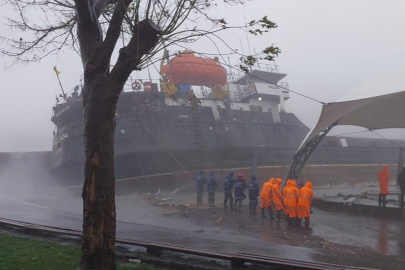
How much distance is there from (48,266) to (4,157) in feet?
73.7

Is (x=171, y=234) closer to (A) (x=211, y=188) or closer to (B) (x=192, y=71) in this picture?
(A) (x=211, y=188)

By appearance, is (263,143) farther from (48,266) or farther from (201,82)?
(48,266)

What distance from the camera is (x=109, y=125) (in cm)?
438

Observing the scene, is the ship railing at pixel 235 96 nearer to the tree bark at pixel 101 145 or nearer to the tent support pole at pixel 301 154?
the tent support pole at pixel 301 154

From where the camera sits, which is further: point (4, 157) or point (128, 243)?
point (4, 157)

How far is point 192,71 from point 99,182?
20.3 m

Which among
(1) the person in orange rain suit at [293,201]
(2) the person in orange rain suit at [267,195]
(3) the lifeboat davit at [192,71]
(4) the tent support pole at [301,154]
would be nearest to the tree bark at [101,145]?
A: (1) the person in orange rain suit at [293,201]

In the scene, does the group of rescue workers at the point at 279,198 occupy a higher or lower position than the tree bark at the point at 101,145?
lower

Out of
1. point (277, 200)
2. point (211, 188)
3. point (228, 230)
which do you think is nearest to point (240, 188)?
point (211, 188)

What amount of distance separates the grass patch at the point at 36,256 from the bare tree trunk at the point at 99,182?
809 millimetres

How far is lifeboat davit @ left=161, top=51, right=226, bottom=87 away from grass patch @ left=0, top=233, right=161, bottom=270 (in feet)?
59.2

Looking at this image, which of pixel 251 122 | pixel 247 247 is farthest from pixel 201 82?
pixel 247 247

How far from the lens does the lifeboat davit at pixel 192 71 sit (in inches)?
938

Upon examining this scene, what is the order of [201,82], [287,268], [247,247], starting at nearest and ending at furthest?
[287,268]
[247,247]
[201,82]
